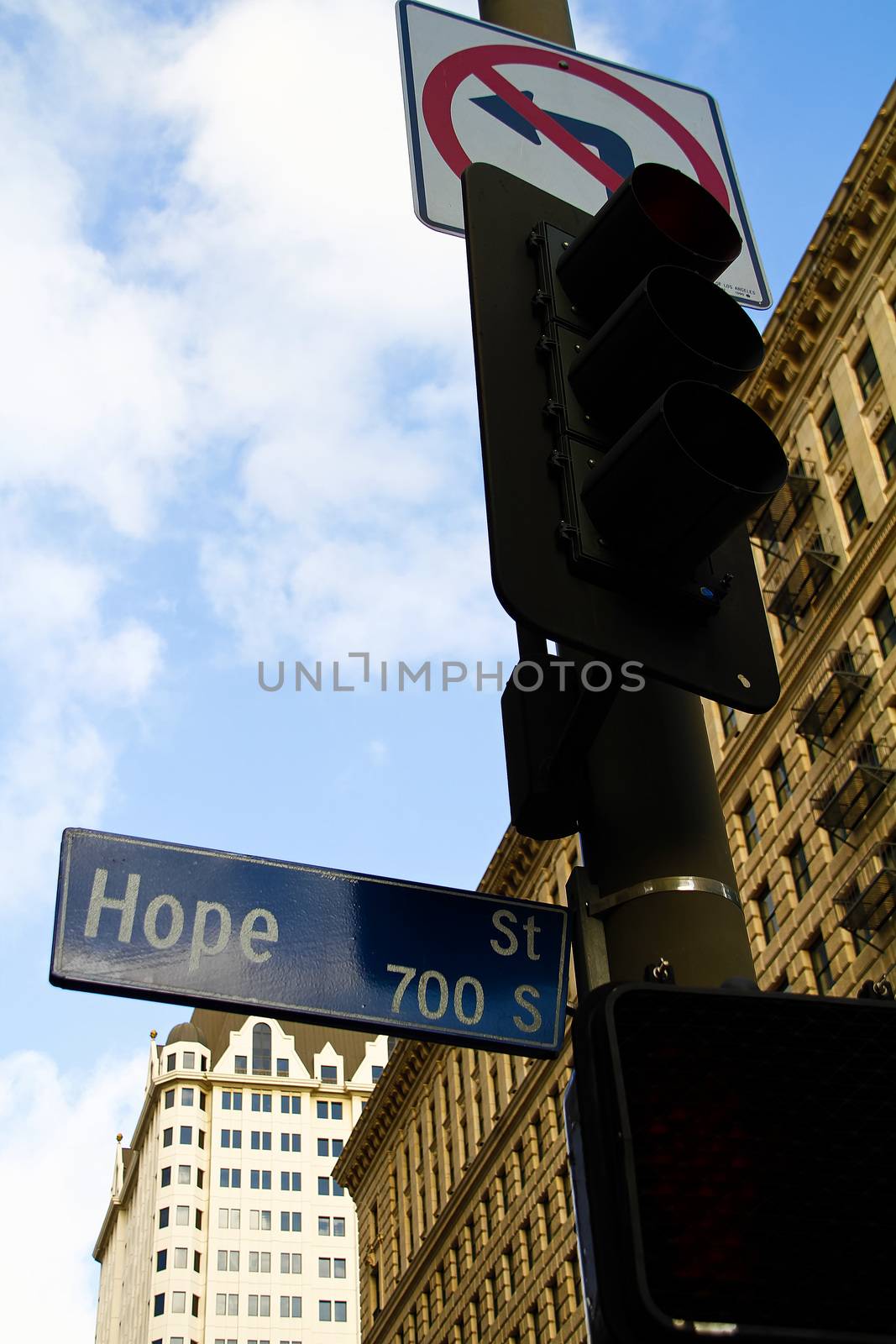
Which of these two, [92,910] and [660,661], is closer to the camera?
[660,661]

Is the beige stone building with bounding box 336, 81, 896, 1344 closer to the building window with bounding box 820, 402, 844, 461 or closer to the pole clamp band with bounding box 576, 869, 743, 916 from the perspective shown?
the building window with bounding box 820, 402, 844, 461

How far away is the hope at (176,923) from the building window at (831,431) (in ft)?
136

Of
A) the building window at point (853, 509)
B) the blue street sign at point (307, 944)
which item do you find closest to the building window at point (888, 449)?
the building window at point (853, 509)

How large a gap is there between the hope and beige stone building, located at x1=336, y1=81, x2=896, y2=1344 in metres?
32.2

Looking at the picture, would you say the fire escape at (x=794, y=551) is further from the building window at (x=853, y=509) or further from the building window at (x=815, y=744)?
the building window at (x=815, y=744)

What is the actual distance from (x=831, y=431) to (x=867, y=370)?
2.15m

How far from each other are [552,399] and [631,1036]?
1.42 metres

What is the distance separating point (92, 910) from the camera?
3311 mm

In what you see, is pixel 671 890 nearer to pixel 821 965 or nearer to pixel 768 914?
pixel 821 965

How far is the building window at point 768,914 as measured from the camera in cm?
4084

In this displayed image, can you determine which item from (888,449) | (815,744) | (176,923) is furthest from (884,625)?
(176,923)

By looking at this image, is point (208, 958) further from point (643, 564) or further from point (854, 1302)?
point (854, 1302)

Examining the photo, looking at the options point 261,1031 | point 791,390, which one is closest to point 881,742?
point 791,390

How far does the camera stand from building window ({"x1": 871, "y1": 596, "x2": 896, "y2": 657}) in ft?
128
